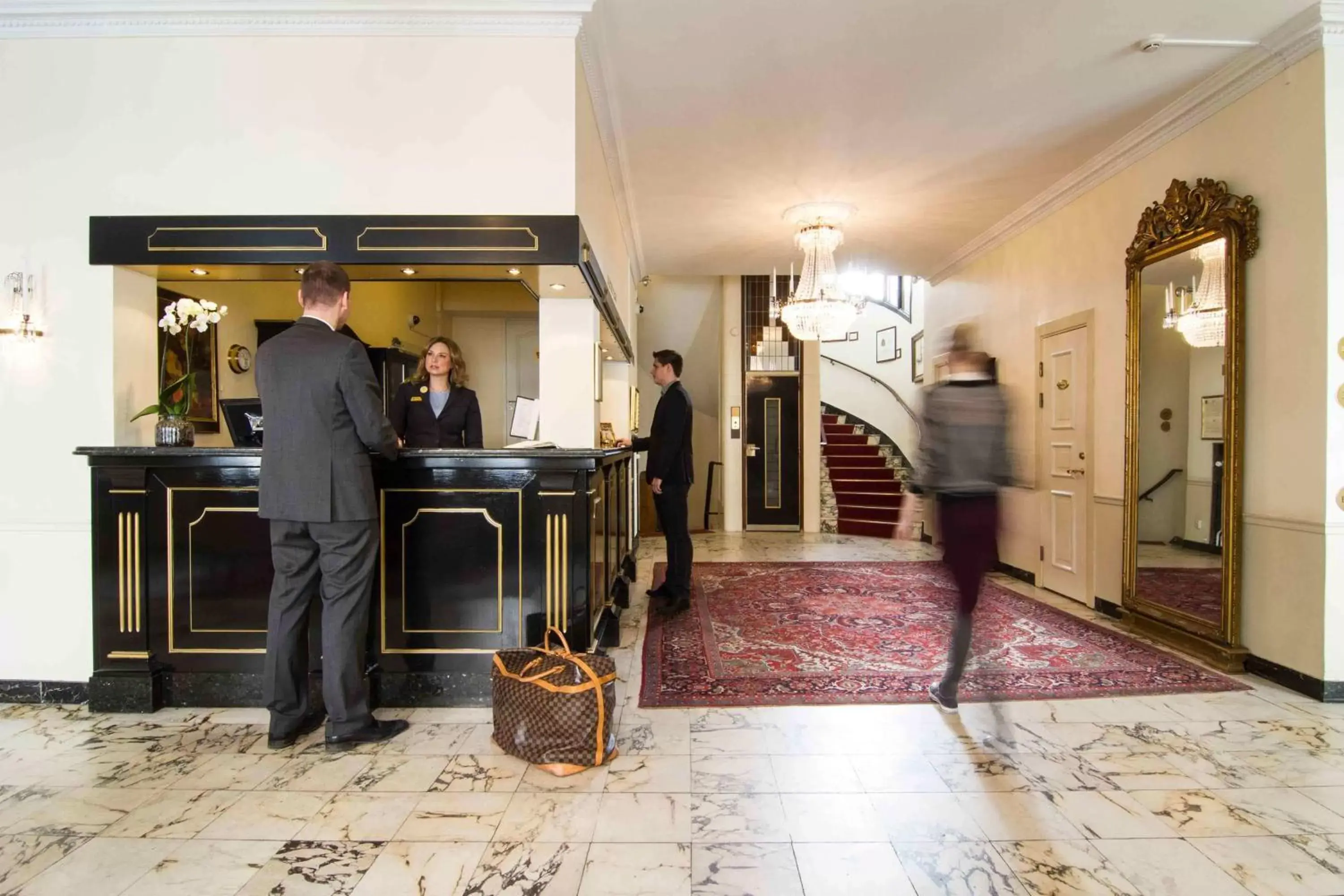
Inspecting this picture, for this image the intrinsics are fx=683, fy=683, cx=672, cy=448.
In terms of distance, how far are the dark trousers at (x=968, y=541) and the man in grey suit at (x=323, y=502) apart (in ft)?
6.98

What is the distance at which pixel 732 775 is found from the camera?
230 centimetres

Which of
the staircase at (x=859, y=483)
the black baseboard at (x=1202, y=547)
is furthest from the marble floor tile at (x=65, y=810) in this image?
the staircase at (x=859, y=483)

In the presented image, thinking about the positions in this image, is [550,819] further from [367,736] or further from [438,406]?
[438,406]

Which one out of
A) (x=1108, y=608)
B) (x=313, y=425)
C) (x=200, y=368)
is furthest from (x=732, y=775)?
(x=200, y=368)

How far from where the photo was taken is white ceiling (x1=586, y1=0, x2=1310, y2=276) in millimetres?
3064

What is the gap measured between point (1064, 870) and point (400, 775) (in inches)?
79.4

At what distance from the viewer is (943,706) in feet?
9.48

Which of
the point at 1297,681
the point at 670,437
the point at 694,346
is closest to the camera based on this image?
the point at 1297,681

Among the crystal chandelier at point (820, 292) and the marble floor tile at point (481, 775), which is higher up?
the crystal chandelier at point (820, 292)

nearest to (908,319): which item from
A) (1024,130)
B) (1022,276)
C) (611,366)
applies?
(1022,276)

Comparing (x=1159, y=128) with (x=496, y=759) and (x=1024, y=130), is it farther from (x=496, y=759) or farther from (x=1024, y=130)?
(x=496, y=759)

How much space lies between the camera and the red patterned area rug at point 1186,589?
3.54 meters

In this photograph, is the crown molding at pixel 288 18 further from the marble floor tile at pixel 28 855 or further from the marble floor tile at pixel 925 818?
the marble floor tile at pixel 925 818

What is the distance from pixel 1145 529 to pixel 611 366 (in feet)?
14.6
